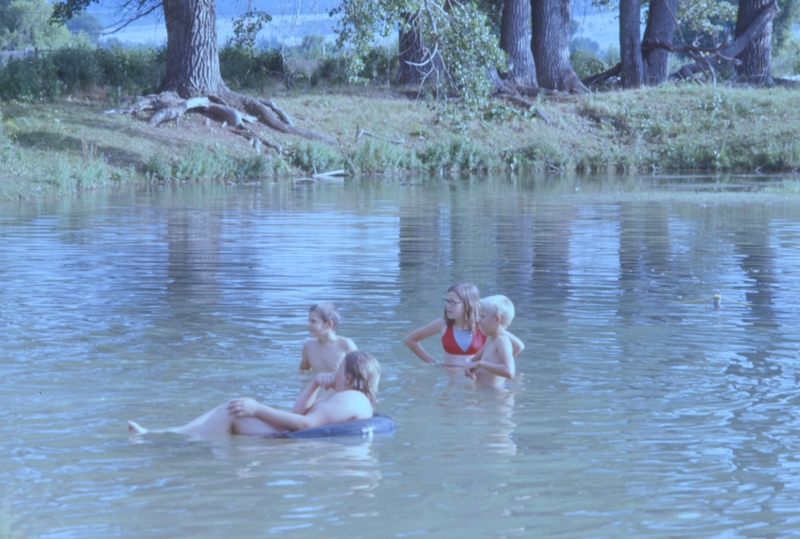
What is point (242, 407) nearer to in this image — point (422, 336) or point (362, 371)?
point (362, 371)

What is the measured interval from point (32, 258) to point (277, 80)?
29.1 meters

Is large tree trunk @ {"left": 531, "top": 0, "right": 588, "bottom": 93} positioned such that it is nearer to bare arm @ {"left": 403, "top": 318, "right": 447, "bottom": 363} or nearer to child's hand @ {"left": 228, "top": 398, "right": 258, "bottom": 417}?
bare arm @ {"left": 403, "top": 318, "right": 447, "bottom": 363}

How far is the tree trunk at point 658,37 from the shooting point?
47.0 metres

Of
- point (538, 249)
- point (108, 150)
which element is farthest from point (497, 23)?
point (538, 249)

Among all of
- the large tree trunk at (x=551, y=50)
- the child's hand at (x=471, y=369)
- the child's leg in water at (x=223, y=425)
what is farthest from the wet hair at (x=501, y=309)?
the large tree trunk at (x=551, y=50)

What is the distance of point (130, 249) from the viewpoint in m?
17.1

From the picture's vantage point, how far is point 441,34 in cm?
2417

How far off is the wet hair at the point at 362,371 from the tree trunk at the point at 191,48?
1138 inches

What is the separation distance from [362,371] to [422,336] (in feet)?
8.19

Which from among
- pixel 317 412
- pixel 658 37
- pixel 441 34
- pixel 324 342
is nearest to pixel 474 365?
pixel 324 342

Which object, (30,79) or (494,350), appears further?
(30,79)

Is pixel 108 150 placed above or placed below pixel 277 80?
below

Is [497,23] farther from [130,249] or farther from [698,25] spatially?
[130,249]

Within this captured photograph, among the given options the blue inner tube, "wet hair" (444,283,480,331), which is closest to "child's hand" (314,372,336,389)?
the blue inner tube
